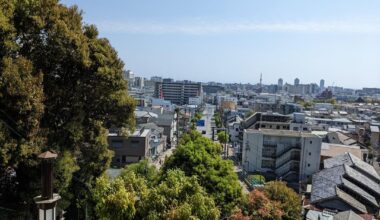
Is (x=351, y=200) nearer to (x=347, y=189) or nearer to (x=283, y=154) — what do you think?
(x=347, y=189)

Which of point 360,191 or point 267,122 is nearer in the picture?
point 360,191

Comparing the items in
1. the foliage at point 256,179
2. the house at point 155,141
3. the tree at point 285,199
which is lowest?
the foliage at point 256,179

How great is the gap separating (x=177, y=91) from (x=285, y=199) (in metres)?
97.3

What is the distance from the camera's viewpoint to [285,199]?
15.3 metres

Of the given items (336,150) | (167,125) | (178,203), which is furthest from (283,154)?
(178,203)

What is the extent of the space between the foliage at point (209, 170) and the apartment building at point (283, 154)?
66.1 ft

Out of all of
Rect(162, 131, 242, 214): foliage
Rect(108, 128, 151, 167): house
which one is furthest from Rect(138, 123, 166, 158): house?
Rect(162, 131, 242, 214): foliage

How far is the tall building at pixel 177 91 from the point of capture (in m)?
111

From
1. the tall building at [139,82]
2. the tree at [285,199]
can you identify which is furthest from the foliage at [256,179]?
the tall building at [139,82]

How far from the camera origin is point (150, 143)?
122 feet

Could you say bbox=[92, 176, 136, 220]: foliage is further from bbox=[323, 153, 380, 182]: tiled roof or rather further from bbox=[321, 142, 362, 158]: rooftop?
bbox=[321, 142, 362, 158]: rooftop

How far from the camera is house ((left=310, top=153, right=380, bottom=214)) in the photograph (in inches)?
771

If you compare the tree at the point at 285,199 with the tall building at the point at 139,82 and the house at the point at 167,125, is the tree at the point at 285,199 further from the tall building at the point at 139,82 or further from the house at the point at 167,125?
the tall building at the point at 139,82

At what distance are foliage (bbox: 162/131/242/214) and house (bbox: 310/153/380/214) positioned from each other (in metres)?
8.15
